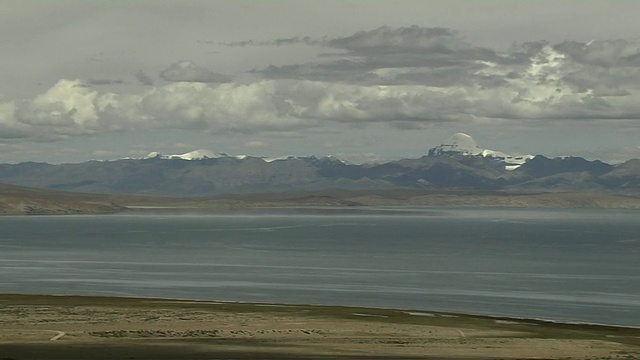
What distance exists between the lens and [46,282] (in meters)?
127

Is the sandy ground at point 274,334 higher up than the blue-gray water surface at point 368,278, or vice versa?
the sandy ground at point 274,334

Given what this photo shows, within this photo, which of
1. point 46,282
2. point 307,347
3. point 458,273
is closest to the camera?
point 307,347

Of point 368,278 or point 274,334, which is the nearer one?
point 274,334

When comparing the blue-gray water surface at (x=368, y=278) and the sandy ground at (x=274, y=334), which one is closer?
the sandy ground at (x=274, y=334)

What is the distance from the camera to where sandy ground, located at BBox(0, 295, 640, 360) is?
58812mm

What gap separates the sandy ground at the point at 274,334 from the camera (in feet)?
193

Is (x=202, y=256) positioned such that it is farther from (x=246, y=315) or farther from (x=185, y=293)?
(x=246, y=315)

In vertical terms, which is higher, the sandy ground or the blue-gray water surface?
the sandy ground

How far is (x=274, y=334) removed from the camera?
2694 inches

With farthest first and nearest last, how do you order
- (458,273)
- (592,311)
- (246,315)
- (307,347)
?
(458,273), (592,311), (246,315), (307,347)

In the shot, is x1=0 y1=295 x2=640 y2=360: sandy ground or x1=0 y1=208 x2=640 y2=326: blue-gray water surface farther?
x1=0 y1=208 x2=640 y2=326: blue-gray water surface

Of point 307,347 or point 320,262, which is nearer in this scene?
point 307,347

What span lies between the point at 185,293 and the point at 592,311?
144 ft

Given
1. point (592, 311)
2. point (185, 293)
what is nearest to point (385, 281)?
point (185, 293)
